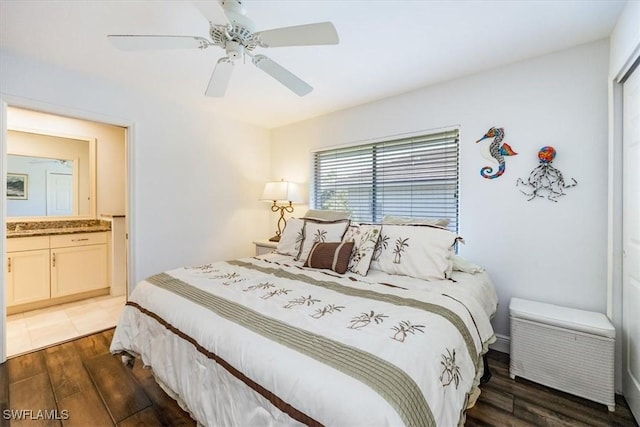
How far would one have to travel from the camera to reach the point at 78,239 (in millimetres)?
3527

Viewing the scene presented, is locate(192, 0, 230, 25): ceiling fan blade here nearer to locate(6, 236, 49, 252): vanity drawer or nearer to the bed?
the bed

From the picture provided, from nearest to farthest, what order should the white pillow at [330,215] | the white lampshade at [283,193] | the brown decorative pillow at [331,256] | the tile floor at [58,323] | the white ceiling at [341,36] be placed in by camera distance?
the white ceiling at [341,36]
the brown decorative pillow at [331,256]
the tile floor at [58,323]
the white pillow at [330,215]
the white lampshade at [283,193]

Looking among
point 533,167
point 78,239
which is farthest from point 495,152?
point 78,239

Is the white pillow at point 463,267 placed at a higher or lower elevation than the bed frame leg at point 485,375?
higher

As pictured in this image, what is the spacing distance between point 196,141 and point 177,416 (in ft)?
8.91

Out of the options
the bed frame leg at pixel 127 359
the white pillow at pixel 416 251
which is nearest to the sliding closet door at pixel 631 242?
the white pillow at pixel 416 251

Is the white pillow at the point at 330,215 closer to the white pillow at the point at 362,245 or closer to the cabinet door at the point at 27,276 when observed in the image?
the white pillow at the point at 362,245

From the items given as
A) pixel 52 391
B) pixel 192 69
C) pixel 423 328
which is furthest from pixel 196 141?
pixel 423 328

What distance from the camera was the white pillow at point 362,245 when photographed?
2.12m

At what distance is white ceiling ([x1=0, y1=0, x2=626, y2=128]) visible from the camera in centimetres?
164

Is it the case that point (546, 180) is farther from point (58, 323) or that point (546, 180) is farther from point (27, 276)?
point (27, 276)

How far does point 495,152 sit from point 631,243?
1034mm

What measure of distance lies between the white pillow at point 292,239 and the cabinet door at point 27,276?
286cm

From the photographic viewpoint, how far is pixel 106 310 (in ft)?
10.7
